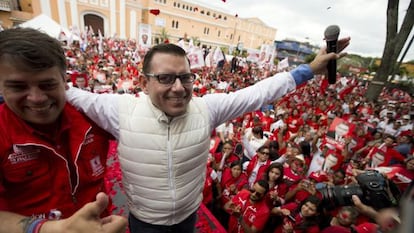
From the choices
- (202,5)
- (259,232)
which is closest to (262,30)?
(202,5)

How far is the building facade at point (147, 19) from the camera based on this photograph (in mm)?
26703

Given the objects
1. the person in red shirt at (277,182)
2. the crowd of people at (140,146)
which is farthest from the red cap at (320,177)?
the crowd of people at (140,146)

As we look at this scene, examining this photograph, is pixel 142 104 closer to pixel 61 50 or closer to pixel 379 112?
pixel 61 50

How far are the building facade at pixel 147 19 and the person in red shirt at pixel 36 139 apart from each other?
58.1 ft

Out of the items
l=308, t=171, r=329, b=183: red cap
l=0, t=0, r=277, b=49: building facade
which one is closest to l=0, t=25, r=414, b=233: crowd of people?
l=308, t=171, r=329, b=183: red cap

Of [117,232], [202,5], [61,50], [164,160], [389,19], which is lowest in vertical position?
[164,160]

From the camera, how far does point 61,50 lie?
0.96m

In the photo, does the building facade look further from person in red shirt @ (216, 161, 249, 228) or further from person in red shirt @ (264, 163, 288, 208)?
person in red shirt @ (264, 163, 288, 208)

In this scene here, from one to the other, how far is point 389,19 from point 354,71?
91.6 feet

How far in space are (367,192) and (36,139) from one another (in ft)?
7.44

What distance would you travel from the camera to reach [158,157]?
1280 millimetres

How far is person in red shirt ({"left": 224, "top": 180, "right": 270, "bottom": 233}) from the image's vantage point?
2.41 metres

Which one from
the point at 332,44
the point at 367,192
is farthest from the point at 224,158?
the point at 332,44

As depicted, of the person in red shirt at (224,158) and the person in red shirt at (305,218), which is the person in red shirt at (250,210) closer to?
the person in red shirt at (305,218)
